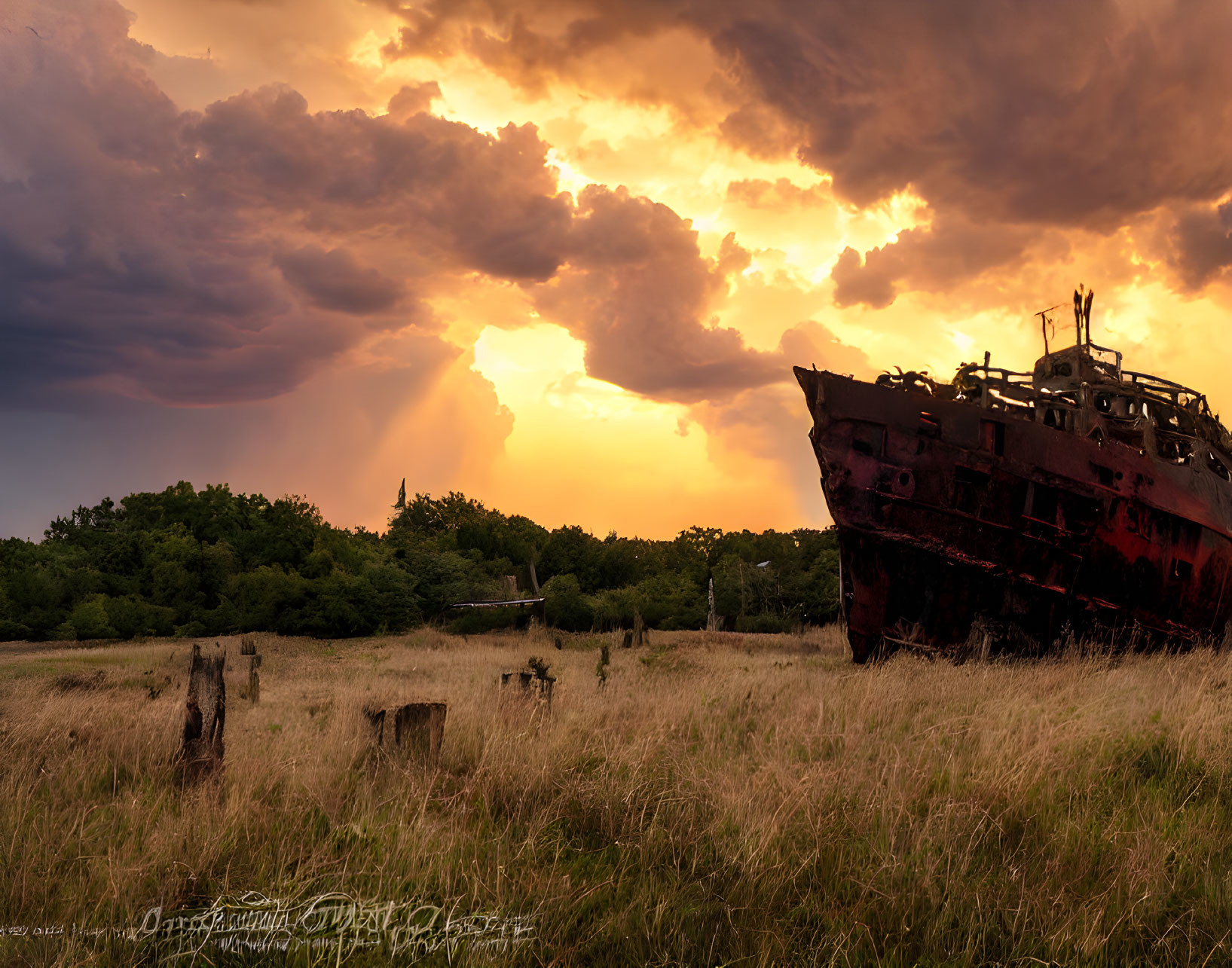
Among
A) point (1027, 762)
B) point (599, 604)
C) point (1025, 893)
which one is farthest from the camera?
point (599, 604)

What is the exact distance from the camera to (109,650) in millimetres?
24750

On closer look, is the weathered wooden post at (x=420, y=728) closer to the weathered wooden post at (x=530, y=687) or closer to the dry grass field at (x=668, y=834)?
the dry grass field at (x=668, y=834)

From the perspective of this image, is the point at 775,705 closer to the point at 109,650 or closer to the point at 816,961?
the point at 816,961

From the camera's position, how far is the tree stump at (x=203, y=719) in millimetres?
5254

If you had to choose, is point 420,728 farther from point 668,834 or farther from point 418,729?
point 668,834

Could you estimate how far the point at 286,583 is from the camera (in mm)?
33688

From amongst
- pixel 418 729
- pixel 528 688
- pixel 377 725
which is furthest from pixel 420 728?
pixel 528 688

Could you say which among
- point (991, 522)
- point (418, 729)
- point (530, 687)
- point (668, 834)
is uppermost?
point (991, 522)

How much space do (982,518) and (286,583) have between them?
29.5 metres

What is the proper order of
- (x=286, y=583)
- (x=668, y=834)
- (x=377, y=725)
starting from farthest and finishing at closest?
(x=286, y=583) → (x=377, y=725) → (x=668, y=834)

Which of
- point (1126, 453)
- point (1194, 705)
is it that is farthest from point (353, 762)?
point (1126, 453)

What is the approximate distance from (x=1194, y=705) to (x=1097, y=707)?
971mm

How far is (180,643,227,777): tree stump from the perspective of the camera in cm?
525

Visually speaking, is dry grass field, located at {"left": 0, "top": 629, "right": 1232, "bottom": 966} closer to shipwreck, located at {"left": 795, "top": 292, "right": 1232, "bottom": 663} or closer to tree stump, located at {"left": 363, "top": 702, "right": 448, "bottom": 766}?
tree stump, located at {"left": 363, "top": 702, "right": 448, "bottom": 766}
